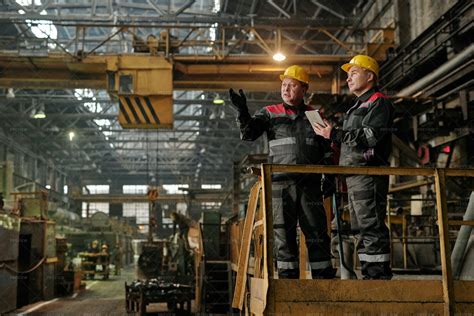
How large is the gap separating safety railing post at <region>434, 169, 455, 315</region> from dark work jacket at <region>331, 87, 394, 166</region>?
0.53 m

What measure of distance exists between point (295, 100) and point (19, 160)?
25.6 metres

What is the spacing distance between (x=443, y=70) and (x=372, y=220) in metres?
6.00

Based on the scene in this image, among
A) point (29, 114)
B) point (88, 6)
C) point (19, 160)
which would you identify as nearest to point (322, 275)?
point (88, 6)

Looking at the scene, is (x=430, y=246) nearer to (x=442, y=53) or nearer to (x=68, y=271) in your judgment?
(x=442, y=53)

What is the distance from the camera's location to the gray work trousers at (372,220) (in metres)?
4.06

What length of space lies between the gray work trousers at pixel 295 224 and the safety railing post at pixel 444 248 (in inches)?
35.9

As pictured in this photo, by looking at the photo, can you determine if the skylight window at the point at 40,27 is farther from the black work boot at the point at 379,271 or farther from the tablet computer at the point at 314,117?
the black work boot at the point at 379,271

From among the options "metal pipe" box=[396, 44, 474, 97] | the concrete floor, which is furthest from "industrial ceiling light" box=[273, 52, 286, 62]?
the concrete floor

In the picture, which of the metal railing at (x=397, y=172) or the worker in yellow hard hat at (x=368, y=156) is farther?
the worker in yellow hard hat at (x=368, y=156)

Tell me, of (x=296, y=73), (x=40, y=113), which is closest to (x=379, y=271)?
(x=296, y=73)

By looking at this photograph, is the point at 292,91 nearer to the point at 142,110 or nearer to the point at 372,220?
the point at 372,220

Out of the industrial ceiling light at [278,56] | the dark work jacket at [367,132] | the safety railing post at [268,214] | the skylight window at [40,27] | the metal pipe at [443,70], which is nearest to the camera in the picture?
the safety railing post at [268,214]

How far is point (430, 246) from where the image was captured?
30.0 ft

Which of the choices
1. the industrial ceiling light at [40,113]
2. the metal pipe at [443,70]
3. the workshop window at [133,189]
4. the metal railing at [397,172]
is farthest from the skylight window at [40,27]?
the workshop window at [133,189]
